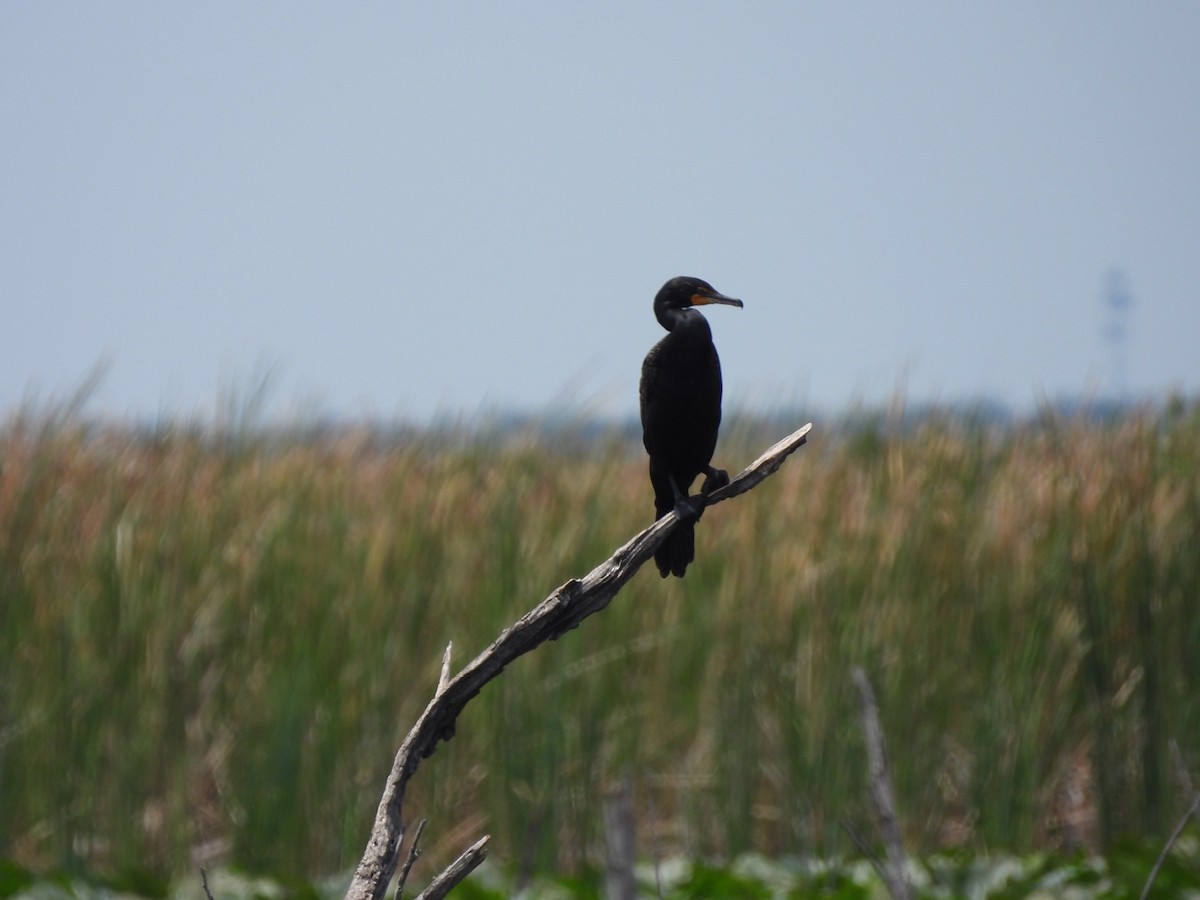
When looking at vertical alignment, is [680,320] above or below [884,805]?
above

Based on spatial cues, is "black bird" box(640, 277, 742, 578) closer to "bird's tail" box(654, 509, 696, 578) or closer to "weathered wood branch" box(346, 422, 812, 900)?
"bird's tail" box(654, 509, 696, 578)

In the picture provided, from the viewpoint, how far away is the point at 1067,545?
4.36 m

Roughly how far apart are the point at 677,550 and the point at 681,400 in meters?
0.18

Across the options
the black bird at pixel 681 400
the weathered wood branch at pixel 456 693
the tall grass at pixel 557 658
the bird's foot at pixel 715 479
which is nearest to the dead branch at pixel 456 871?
the weathered wood branch at pixel 456 693

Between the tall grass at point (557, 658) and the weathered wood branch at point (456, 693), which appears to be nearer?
the weathered wood branch at point (456, 693)

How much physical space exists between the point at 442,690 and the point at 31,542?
138 inches

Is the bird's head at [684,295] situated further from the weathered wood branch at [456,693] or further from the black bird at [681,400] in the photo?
the weathered wood branch at [456,693]

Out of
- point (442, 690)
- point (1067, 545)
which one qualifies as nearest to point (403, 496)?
point (1067, 545)

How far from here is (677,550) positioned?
151 centimetres

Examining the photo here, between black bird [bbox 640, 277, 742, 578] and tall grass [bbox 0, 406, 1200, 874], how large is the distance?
227cm

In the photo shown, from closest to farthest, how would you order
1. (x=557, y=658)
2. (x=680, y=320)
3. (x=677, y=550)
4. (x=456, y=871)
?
(x=456, y=871) → (x=680, y=320) → (x=677, y=550) → (x=557, y=658)

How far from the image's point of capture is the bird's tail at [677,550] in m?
1.42

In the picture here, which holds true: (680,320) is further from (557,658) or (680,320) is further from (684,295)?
(557,658)

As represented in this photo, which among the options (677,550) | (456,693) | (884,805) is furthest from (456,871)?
(677,550)
